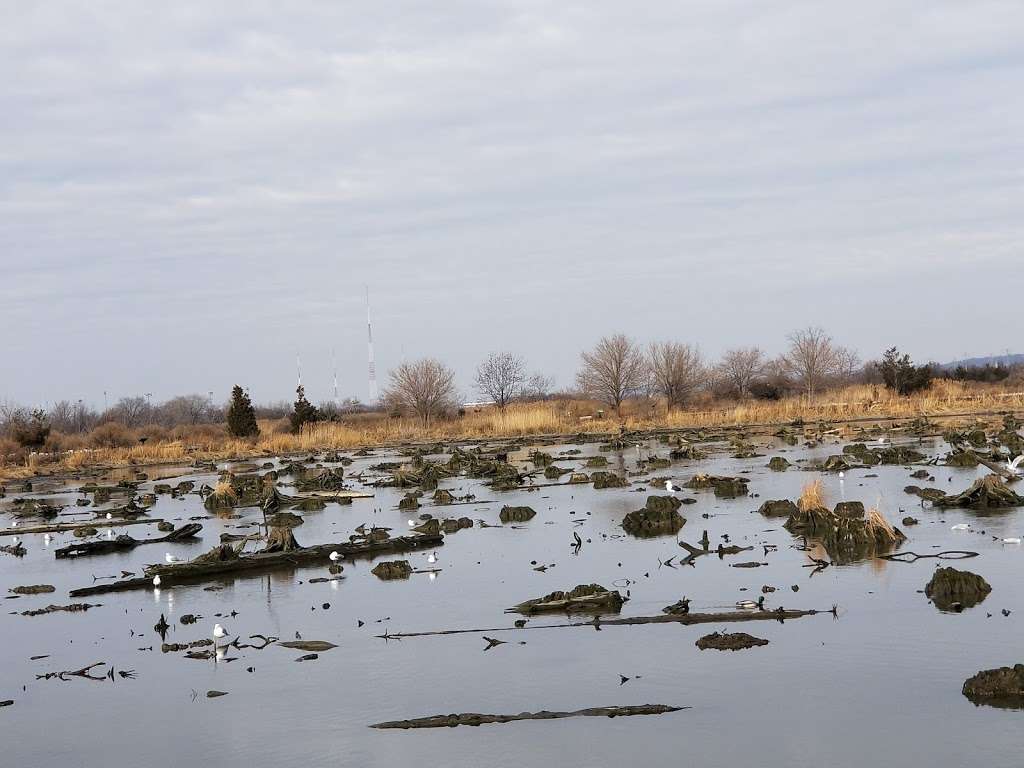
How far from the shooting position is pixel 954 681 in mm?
11195

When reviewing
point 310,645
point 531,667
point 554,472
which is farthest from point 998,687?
point 554,472

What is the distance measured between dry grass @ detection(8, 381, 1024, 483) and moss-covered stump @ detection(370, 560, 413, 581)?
39.2 m

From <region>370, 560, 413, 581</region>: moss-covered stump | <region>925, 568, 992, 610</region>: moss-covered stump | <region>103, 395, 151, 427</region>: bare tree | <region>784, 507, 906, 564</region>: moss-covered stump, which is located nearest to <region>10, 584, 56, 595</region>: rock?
<region>370, 560, 413, 581</region>: moss-covered stump

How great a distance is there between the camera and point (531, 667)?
1254 cm

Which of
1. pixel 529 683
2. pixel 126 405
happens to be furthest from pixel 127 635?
pixel 126 405

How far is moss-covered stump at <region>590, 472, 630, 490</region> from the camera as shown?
1243 inches

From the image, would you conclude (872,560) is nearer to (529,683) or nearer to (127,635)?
(529,683)

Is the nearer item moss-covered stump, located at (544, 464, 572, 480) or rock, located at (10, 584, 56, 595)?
rock, located at (10, 584, 56, 595)

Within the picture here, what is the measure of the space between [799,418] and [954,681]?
161 feet

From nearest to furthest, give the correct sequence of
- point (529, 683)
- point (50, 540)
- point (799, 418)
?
point (529, 683), point (50, 540), point (799, 418)

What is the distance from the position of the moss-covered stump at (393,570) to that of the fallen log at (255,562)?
5.25 ft

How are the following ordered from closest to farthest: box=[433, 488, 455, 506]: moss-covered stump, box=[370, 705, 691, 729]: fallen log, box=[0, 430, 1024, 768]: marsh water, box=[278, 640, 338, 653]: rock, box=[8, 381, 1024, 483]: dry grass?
box=[0, 430, 1024, 768]: marsh water → box=[370, 705, 691, 729]: fallen log → box=[278, 640, 338, 653]: rock → box=[433, 488, 455, 506]: moss-covered stump → box=[8, 381, 1024, 483]: dry grass

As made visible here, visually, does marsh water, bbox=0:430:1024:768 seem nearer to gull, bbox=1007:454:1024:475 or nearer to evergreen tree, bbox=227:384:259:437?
gull, bbox=1007:454:1024:475

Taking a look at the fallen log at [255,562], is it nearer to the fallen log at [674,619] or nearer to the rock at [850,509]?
the fallen log at [674,619]
